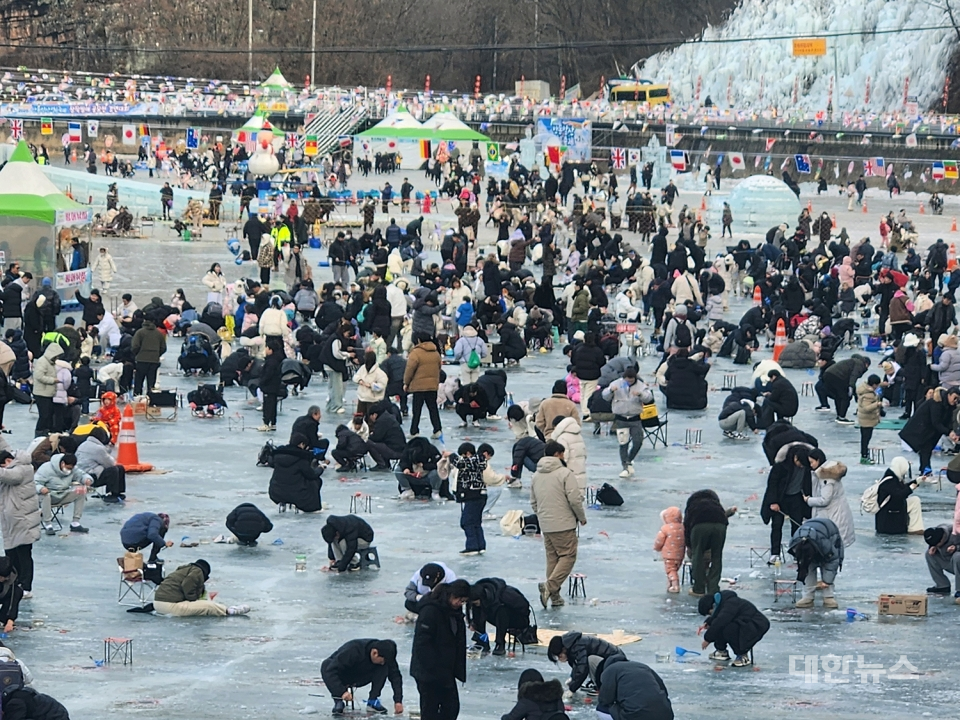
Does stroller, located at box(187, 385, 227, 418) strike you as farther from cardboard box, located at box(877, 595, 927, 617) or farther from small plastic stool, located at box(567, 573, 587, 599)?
cardboard box, located at box(877, 595, 927, 617)

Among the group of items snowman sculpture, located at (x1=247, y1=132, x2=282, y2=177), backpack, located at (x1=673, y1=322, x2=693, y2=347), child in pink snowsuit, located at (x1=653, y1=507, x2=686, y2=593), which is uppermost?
snowman sculpture, located at (x1=247, y1=132, x2=282, y2=177)

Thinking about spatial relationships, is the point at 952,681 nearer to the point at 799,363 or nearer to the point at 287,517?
the point at 287,517

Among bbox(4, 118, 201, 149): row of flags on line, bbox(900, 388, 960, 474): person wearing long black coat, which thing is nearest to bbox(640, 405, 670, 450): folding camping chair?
bbox(900, 388, 960, 474): person wearing long black coat

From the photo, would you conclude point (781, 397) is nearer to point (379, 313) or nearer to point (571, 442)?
point (571, 442)

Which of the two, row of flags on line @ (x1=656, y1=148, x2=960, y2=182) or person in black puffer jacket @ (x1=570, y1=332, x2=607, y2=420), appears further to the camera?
row of flags on line @ (x1=656, y1=148, x2=960, y2=182)

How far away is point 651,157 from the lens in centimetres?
6181

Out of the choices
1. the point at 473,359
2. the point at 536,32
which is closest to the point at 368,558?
the point at 473,359

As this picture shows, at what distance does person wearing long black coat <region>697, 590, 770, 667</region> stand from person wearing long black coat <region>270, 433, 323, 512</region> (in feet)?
18.3

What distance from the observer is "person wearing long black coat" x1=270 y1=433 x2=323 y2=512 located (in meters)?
17.6

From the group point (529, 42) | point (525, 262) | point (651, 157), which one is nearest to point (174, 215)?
point (525, 262)

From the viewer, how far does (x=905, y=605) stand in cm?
1447

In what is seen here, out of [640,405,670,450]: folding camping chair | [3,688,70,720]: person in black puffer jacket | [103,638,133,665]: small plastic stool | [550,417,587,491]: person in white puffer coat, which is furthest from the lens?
[640,405,670,450]: folding camping chair

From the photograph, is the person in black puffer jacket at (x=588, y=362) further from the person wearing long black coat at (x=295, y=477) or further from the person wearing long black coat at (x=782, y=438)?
the person wearing long black coat at (x=295, y=477)

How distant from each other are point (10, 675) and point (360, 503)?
7938 mm
